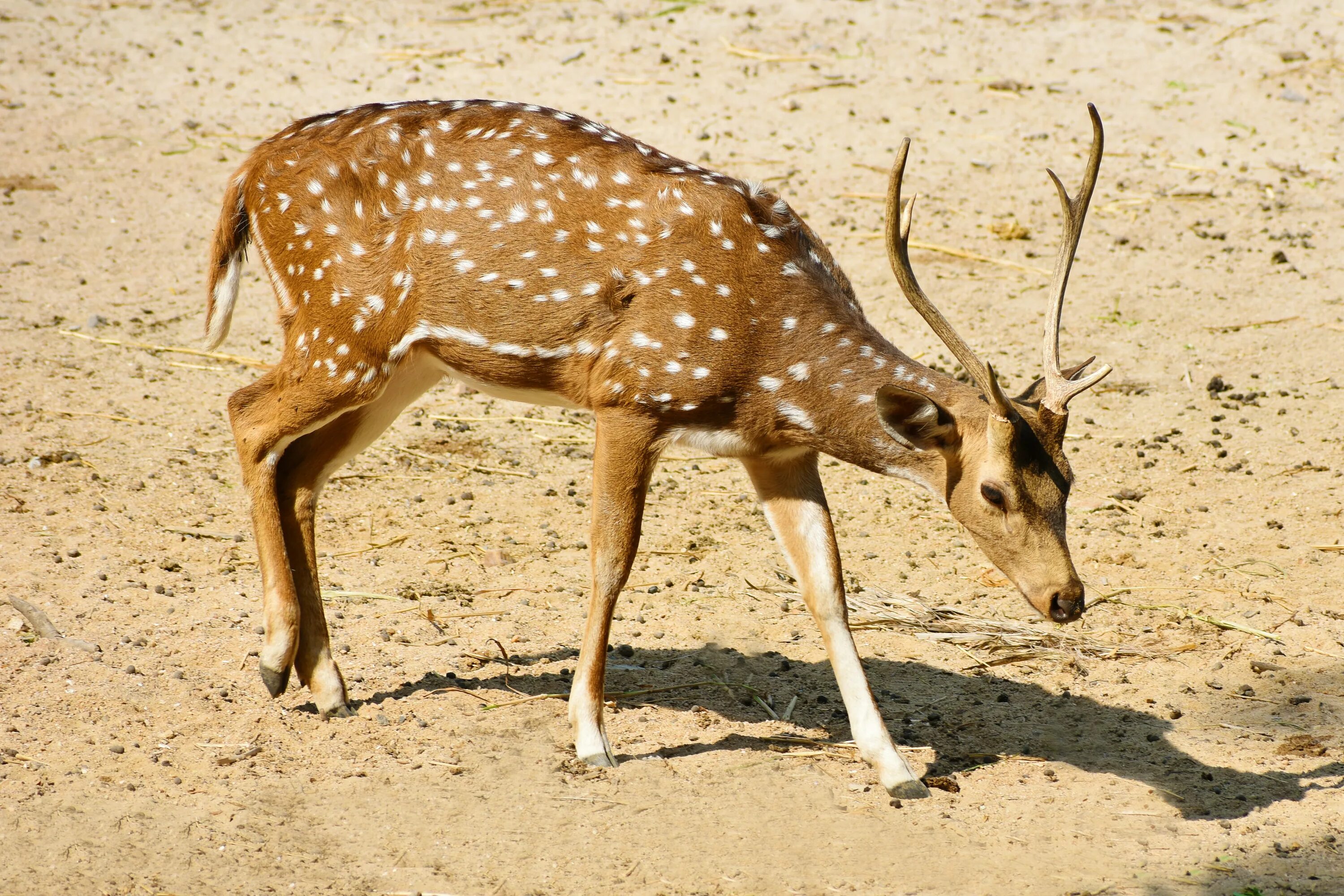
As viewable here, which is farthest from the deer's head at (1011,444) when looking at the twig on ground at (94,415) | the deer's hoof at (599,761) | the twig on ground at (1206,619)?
the twig on ground at (94,415)

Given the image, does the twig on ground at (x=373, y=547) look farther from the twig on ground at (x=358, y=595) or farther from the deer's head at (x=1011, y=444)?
the deer's head at (x=1011, y=444)

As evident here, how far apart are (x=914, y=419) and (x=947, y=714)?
1455 millimetres

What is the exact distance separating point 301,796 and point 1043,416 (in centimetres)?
278

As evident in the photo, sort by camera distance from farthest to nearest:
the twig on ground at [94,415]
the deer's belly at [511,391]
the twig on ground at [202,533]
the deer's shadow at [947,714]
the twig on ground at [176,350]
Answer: the twig on ground at [176,350]
the twig on ground at [94,415]
the twig on ground at [202,533]
the deer's belly at [511,391]
the deer's shadow at [947,714]

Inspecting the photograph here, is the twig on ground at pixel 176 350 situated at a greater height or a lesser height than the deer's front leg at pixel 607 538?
lesser

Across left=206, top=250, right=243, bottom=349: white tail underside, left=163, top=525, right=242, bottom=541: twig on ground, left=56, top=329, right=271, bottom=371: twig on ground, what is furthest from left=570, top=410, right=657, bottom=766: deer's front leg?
left=56, top=329, right=271, bottom=371: twig on ground

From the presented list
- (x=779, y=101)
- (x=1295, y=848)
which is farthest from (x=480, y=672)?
(x=779, y=101)

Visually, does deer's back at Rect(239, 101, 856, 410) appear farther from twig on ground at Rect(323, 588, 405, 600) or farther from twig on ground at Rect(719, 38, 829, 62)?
twig on ground at Rect(719, 38, 829, 62)

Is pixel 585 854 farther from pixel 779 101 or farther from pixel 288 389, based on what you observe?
pixel 779 101

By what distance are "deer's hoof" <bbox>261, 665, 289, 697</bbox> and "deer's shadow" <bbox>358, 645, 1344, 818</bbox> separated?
1.01 ft

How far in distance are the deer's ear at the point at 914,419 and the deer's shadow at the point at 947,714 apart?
1.24 m

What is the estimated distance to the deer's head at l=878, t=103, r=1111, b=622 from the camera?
4613mm

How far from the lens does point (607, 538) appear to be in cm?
495

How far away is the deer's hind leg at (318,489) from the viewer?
5.26m
